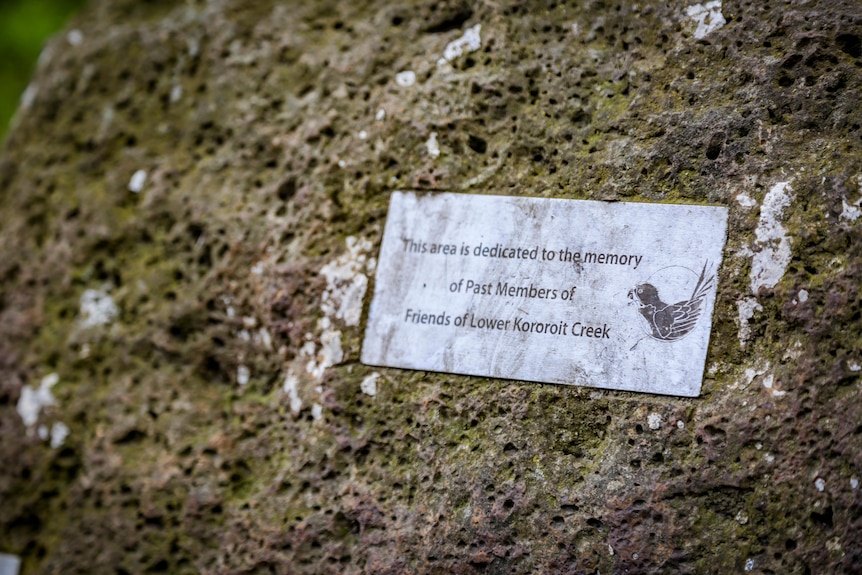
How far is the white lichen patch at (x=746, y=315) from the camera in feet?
6.70

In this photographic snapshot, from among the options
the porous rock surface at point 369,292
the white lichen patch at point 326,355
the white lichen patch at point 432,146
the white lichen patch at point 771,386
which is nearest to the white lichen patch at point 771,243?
the porous rock surface at point 369,292

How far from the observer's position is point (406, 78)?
8.70 feet

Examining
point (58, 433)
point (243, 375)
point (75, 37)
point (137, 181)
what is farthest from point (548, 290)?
point (75, 37)

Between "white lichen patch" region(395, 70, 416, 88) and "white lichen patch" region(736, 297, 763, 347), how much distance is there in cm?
131

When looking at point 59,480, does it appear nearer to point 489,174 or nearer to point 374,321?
point 374,321

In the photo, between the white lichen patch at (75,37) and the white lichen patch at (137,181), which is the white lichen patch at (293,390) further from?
the white lichen patch at (75,37)

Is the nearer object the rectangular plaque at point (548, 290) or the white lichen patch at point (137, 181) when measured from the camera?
the rectangular plaque at point (548, 290)

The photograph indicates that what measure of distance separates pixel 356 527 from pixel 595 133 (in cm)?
140

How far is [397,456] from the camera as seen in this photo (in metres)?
2.32

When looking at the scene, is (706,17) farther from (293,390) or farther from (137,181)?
(137,181)

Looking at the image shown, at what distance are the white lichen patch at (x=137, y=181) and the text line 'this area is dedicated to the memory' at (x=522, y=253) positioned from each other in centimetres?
119

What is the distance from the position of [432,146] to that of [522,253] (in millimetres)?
503

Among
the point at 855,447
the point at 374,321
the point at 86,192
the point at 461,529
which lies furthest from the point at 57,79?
the point at 855,447

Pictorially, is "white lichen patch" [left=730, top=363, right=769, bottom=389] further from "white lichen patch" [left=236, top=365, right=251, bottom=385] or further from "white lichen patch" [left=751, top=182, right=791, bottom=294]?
"white lichen patch" [left=236, top=365, right=251, bottom=385]
